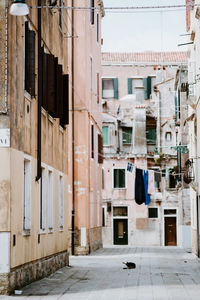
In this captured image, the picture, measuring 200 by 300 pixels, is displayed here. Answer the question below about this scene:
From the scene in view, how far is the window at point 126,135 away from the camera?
48.4 m

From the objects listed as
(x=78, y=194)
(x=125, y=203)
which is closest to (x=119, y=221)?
(x=125, y=203)

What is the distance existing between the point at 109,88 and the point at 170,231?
475 inches

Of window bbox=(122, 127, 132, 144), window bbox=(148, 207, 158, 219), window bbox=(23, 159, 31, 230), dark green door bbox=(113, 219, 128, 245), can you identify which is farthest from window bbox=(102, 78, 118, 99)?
window bbox=(23, 159, 31, 230)

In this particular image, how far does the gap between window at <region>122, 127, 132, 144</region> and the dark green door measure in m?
6.04

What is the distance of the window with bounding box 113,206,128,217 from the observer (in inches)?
1847

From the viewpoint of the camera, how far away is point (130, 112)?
49.1 metres

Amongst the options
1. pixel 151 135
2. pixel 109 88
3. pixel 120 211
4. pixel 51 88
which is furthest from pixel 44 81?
pixel 109 88

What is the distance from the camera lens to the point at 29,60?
13664mm

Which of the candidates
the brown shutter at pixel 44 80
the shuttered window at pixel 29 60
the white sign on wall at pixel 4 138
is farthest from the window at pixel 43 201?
the white sign on wall at pixel 4 138

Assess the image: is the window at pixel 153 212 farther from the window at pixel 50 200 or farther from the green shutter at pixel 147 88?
the window at pixel 50 200

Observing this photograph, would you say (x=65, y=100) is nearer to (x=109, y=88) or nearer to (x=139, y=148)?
(x=139, y=148)

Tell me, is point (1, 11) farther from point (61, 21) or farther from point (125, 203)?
point (125, 203)

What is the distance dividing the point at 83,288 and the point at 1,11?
5779mm

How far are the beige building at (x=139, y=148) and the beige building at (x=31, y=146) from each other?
88.8 ft
